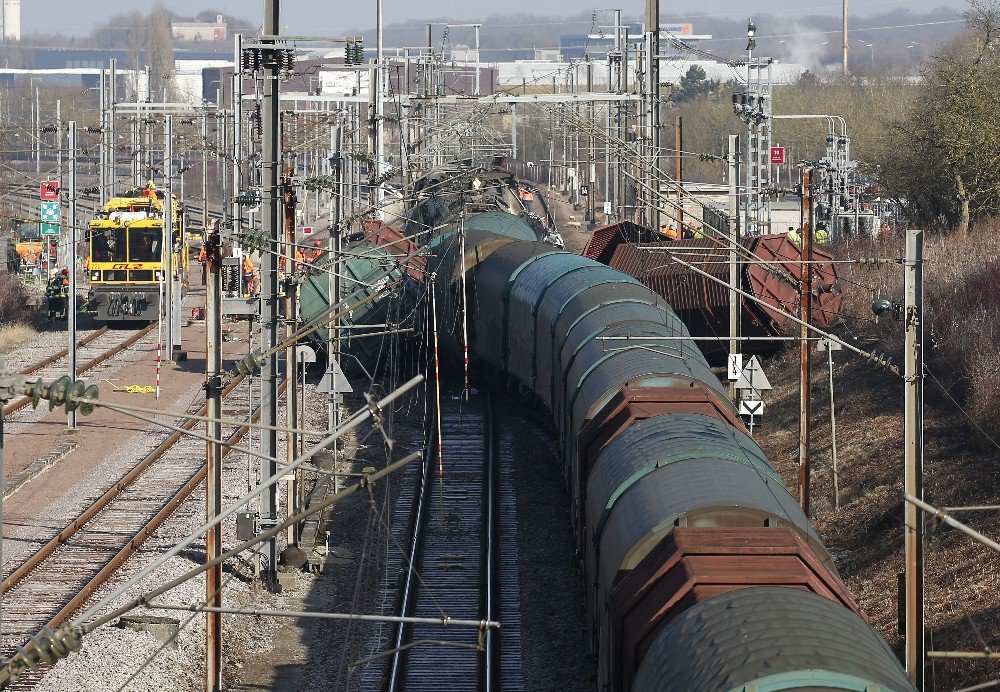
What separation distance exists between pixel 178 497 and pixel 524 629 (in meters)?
7.80

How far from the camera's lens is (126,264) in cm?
4162

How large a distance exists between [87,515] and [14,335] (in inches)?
782

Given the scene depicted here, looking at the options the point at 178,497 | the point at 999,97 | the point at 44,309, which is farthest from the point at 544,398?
the point at 44,309

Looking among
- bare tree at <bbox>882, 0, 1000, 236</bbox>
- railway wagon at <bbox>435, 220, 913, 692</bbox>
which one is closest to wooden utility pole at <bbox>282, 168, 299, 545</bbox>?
railway wagon at <bbox>435, 220, 913, 692</bbox>

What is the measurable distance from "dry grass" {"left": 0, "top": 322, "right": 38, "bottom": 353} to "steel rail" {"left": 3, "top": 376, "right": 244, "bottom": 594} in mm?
12265

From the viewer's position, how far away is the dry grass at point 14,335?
38.5 m

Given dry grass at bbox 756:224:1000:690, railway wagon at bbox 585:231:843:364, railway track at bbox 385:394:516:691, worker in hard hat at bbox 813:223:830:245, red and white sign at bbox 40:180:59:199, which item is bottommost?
railway track at bbox 385:394:516:691

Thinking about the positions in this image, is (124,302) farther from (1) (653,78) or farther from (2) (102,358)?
(1) (653,78)

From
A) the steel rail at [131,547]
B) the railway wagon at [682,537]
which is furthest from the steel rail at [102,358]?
the railway wagon at [682,537]

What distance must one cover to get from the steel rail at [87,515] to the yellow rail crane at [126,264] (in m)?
14.5

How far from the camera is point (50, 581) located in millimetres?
18578

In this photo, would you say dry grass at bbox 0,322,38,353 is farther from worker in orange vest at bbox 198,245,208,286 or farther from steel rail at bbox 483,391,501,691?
steel rail at bbox 483,391,501,691

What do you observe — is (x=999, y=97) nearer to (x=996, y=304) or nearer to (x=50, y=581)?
(x=996, y=304)

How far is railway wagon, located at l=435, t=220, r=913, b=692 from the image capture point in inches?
328
